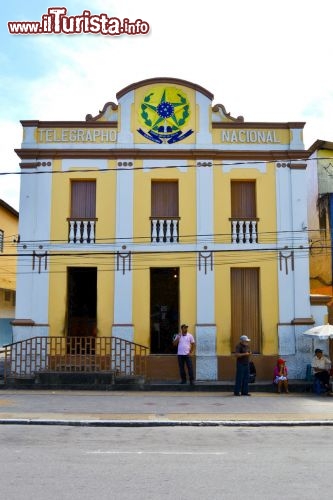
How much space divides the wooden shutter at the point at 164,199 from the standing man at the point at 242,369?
4.53 meters

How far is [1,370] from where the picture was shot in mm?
16906

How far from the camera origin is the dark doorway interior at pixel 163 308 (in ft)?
53.9

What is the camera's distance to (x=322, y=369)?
1468cm

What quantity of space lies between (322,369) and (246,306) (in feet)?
9.49

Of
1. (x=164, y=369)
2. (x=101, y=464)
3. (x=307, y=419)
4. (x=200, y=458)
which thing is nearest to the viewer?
(x=101, y=464)

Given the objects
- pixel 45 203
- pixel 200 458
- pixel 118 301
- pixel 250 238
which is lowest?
pixel 200 458

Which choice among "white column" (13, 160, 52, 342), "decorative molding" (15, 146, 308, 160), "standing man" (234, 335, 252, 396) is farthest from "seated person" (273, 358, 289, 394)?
"white column" (13, 160, 52, 342)

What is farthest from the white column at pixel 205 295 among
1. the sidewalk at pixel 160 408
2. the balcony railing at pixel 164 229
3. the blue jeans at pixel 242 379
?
the blue jeans at pixel 242 379

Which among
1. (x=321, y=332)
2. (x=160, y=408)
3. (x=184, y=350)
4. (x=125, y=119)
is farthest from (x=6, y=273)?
(x=321, y=332)

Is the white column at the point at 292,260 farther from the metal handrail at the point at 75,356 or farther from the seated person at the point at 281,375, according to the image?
the metal handrail at the point at 75,356

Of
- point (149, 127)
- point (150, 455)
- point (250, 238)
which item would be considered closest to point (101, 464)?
point (150, 455)

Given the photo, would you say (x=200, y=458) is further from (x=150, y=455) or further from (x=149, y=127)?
(x=149, y=127)

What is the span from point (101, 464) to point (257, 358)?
9.44 meters

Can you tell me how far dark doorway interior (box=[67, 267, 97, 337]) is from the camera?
1647cm
